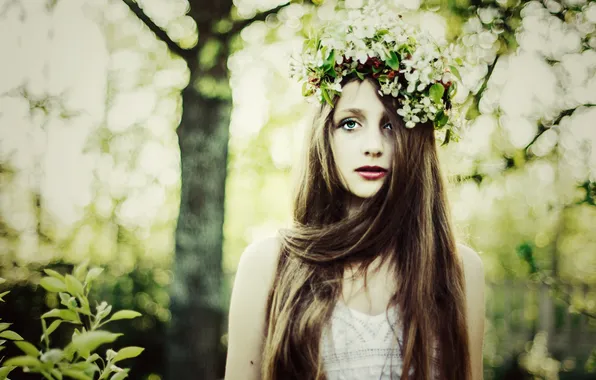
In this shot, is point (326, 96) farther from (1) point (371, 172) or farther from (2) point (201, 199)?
(2) point (201, 199)

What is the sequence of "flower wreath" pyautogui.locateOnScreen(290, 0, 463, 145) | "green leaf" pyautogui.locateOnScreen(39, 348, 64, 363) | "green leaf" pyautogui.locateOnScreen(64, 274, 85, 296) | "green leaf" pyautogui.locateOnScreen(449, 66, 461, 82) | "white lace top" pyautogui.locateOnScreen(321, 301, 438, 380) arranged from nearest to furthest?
1. "green leaf" pyautogui.locateOnScreen(39, 348, 64, 363)
2. "green leaf" pyautogui.locateOnScreen(64, 274, 85, 296)
3. "white lace top" pyautogui.locateOnScreen(321, 301, 438, 380)
4. "flower wreath" pyautogui.locateOnScreen(290, 0, 463, 145)
5. "green leaf" pyautogui.locateOnScreen(449, 66, 461, 82)

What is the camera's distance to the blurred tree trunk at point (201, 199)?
4172 mm

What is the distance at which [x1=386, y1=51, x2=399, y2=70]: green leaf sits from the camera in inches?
70.1

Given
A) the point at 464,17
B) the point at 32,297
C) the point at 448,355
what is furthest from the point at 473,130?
the point at 32,297

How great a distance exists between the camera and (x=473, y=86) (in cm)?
421

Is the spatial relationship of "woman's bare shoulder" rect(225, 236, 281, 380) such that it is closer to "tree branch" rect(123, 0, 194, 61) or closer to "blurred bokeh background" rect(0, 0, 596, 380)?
"blurred bokeh background" rect(0, 0, 596, 380)

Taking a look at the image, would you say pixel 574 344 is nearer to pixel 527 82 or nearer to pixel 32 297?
pixel 527 82

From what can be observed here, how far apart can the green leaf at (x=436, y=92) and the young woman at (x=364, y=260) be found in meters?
0.01

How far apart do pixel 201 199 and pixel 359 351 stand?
2.73 meters

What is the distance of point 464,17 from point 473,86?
0.73 m

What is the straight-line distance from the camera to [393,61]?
1795 mm

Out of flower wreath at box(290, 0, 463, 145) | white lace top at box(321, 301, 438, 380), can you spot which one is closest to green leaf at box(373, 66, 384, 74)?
flower wreath at box(290, 0, 463, 145)

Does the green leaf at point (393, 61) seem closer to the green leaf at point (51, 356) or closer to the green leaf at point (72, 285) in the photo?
the green leaf at point (72, 285)

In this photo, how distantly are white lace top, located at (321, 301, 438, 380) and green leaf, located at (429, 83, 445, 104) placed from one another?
84cm
